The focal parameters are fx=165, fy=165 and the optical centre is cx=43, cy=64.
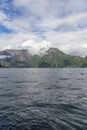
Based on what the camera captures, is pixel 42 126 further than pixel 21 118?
No

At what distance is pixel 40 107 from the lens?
2266 centimetres

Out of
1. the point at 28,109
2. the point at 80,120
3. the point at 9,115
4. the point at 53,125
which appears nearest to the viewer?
the point at 53,125

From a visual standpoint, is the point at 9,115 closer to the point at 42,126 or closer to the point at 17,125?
the point at 17,125

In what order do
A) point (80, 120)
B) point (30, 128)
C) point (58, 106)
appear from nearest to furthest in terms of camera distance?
point (30, 128) → point (80, 120) → point (58, 106)

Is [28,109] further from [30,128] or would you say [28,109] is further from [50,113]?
[30,128]

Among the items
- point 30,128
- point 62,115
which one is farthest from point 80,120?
point 30,128

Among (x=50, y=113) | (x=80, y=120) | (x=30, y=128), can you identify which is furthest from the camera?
(x=50, y=113)

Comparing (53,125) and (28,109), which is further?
(28,109)

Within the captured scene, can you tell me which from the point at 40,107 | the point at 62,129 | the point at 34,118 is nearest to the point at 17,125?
the point at 34,118

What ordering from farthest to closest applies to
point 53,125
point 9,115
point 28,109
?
1. point 28,109
2. point 9,115
3. point 53,125

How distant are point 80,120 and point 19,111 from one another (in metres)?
7.54

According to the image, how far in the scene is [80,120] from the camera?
17.3m

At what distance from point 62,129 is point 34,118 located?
4.00m

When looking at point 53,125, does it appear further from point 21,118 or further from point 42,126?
point 21,118
